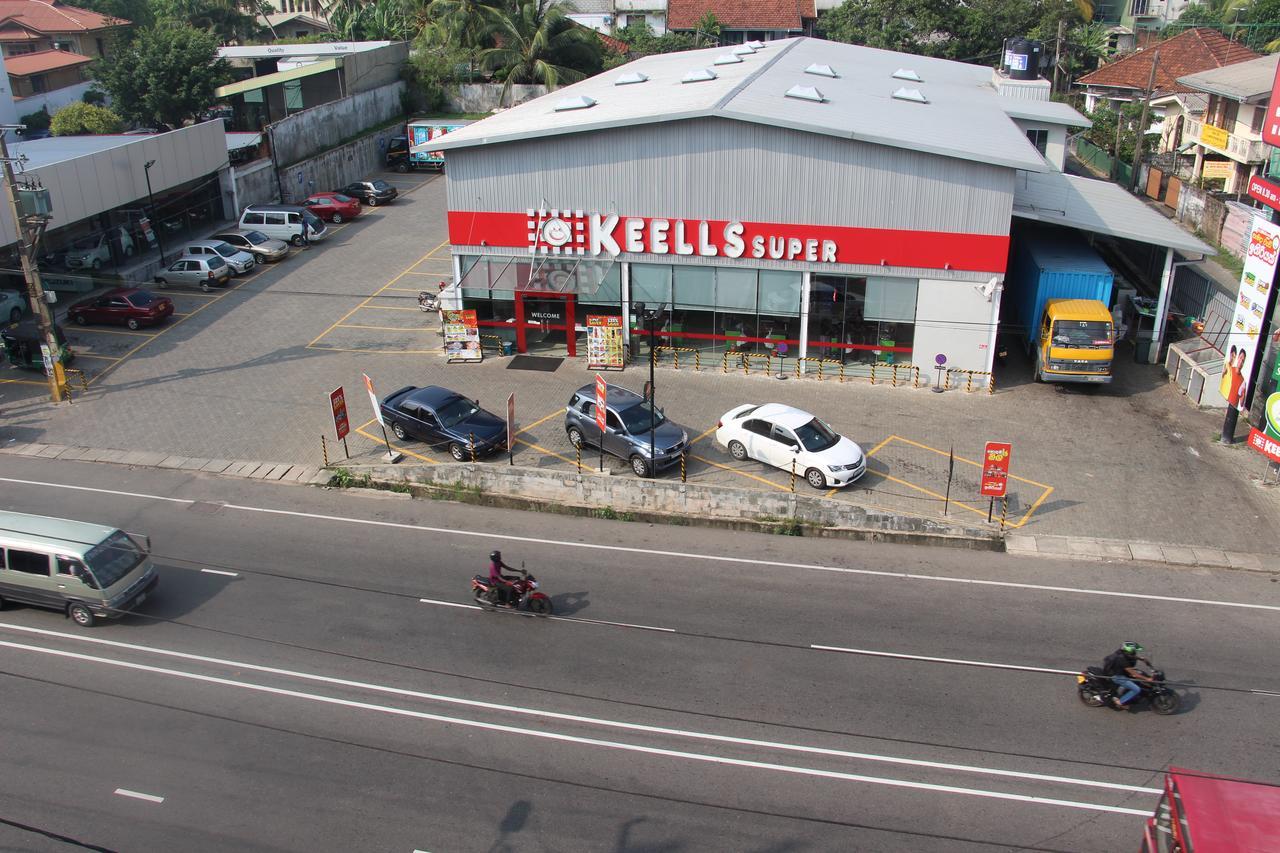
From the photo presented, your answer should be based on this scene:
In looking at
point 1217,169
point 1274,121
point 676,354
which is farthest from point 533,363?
point 1217,169

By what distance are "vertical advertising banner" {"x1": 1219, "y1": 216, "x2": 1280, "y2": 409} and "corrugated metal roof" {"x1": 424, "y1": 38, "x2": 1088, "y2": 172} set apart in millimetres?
5807

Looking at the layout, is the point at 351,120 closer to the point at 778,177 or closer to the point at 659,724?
the point at 778,177

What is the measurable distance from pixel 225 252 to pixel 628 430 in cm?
2299

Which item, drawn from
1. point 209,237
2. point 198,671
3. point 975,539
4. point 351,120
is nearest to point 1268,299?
point 975,539

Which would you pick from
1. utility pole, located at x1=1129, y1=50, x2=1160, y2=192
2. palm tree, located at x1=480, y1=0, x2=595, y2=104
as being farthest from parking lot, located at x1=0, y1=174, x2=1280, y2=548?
palm tree, located at x1=480, y1=0, x2=595, y2=104

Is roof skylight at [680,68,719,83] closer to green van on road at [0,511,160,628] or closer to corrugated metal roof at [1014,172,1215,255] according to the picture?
corrugated metal roof at [1014,172,1215,255]

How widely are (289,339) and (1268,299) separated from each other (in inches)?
1146

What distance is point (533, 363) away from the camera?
104 ft

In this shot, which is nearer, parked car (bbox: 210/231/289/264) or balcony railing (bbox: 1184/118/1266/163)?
parked car (bbox: 210/231/289/264)

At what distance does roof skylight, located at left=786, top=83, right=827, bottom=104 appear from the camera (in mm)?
32062

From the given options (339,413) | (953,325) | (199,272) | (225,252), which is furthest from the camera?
(225,252)

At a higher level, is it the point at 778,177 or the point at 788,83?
the point at 788,83

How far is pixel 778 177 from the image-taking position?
96.5 ft

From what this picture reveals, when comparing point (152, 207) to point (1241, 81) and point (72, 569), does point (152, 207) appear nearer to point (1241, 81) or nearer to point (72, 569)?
point (72, 569)
